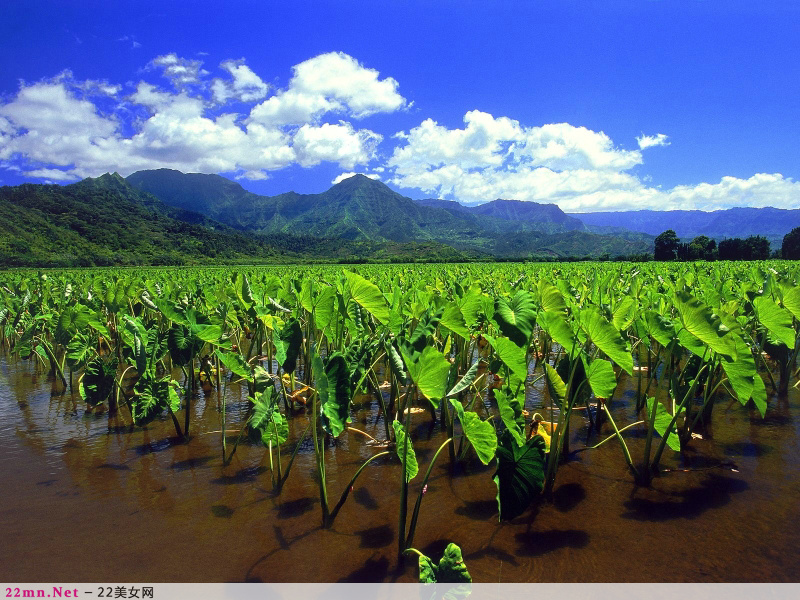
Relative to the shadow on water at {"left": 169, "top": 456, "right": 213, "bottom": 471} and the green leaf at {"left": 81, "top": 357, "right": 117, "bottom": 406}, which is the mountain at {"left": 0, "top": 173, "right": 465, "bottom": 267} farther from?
the shadow on water at {"left": 169, "top": 456, "right": 213, "bottom": 471}

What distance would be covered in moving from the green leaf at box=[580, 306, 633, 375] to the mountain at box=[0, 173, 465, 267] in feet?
202

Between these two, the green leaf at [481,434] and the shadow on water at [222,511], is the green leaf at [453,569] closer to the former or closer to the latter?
the green leaf at [481,434]

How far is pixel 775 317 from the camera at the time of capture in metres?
3.01

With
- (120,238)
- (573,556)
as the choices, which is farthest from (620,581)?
(120,238)

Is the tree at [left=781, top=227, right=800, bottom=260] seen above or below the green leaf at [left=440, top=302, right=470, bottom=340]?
above

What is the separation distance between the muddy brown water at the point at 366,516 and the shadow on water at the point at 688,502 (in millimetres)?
11

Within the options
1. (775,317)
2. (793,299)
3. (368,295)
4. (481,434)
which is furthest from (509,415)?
(793,299)

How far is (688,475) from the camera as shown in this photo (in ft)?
9.61

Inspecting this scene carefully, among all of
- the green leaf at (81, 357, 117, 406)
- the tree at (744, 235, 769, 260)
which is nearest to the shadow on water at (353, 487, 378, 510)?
the green leaf at (81, 357, 117, 406)

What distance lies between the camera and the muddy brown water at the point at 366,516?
2111 millimetres

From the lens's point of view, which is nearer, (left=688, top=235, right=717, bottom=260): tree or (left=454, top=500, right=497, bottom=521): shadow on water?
(left=454, top=500, right=497, bottom=521): shadow on water

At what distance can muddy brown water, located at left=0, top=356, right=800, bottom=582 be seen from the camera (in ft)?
6.93
